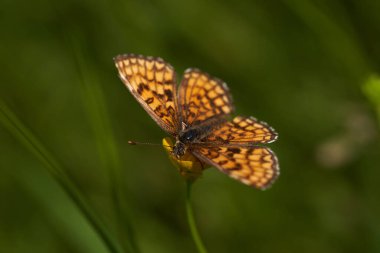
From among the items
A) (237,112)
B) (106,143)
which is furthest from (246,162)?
(237,112)

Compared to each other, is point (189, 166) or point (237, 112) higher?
point (189, 166)

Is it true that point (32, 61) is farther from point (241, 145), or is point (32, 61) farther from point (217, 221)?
point (241, 145)

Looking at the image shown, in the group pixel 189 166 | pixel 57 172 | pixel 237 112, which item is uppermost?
pixel 57 172

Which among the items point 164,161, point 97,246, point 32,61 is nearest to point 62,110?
point 32,61

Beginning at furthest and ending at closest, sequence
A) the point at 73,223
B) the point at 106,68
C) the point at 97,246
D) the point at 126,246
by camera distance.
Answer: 1. the point at 106,68
2. the point at 73,223
3. the point at 97,246
4. the point at 126,246

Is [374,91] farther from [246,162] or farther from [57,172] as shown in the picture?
[57,172]

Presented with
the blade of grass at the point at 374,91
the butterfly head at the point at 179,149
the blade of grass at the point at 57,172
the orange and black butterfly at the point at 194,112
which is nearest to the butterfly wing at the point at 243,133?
the orange and black butterfly at the point at 194,112

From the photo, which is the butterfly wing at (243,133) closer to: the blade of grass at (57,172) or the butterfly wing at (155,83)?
the butterfly wing at (155,83)

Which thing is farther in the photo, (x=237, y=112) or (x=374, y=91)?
(x=237, y=112)
